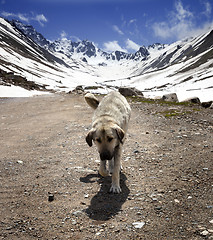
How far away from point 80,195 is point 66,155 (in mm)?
3565

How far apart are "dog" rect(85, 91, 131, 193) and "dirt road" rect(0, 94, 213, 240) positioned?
69 centimetres

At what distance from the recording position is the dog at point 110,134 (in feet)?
20.5

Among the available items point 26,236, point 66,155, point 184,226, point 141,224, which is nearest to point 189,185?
point 184,226

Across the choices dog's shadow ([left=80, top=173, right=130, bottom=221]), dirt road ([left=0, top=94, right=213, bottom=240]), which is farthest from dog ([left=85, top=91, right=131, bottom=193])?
dirt road ([left=0, top=94, right=213, bottom=240])

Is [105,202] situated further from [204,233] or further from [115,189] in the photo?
[204,233]

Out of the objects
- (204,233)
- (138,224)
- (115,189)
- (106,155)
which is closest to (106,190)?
(115,189)

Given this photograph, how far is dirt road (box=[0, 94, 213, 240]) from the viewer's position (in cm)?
516

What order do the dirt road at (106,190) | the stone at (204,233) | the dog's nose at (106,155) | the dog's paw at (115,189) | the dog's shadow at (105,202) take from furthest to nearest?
the dog's paw at (115,189), the dog's nose at (106,155), the dog's shadow at (105,202), the dirt road at (106,190), the stone at (204,233)

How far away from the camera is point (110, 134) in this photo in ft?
20.4

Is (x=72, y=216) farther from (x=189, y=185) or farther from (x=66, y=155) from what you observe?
(x=66, y=155)

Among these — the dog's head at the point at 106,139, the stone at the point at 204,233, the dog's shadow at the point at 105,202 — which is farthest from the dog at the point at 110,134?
the stone at the point at 204,233

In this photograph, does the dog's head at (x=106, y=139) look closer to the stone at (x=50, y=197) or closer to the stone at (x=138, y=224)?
the stone at (x=138, y=224)

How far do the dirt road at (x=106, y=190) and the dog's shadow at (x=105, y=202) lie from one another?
28 mm

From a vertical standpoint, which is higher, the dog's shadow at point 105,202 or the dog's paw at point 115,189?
the dog's paw at point 115,189
